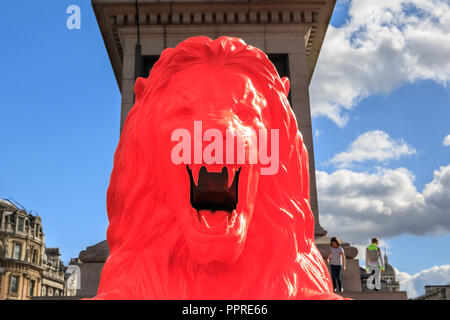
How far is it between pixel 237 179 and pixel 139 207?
0.79m

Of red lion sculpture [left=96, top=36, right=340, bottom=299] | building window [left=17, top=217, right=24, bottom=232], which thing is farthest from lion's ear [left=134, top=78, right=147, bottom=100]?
building window [left=17, top=217, right=24, bottom=232]

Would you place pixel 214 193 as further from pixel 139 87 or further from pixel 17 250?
pixel 17 250

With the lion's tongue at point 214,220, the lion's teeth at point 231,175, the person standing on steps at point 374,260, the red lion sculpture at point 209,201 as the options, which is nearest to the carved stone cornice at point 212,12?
the person standing on steps at point 374,260

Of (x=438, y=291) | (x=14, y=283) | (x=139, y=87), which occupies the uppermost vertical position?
(x=14, y=283)

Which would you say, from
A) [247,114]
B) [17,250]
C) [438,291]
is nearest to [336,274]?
[247,114]

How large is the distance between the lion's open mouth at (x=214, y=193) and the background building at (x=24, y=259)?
2515cm

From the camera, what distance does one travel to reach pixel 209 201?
286 cm

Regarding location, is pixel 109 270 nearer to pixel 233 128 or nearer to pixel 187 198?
pixel 187 198

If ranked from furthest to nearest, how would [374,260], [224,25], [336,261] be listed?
[224,25] < [374,260] < [336,261]

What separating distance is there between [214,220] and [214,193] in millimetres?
172

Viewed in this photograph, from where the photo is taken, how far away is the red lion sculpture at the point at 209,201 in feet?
9.43
